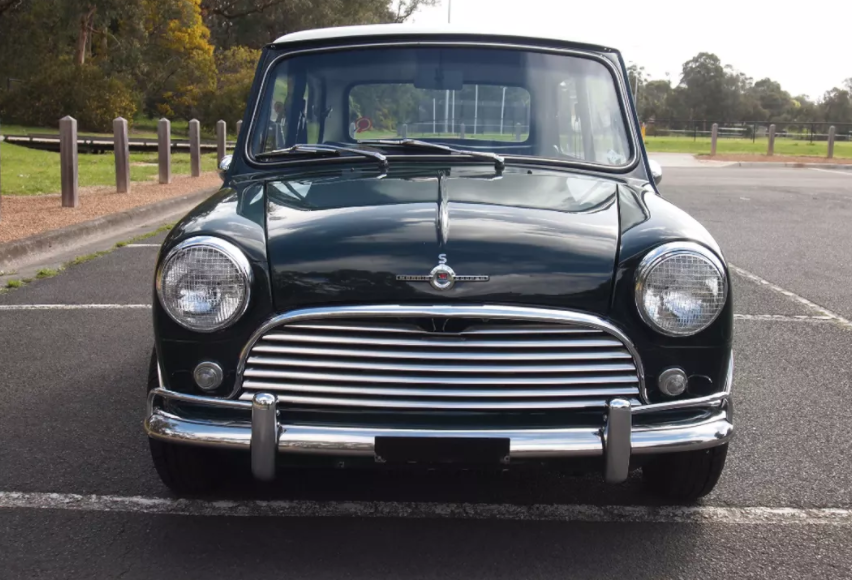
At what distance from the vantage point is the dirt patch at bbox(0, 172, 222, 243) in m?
9.12

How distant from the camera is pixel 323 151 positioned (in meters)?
3.63

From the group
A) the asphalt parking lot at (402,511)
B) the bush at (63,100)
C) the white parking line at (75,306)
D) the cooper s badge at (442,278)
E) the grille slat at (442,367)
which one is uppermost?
the bush at (63,100)

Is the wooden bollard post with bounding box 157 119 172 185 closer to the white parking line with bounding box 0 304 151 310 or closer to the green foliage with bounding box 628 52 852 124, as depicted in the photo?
the white parking line with bounding box 0 304 151 310

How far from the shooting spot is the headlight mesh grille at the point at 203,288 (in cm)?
269

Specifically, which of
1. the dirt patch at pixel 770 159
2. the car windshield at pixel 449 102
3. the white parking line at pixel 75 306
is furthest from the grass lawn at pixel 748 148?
the car windshield at pixel 449 102

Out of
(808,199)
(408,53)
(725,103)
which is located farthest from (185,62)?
(725,103)

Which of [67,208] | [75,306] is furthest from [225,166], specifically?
[67,208]

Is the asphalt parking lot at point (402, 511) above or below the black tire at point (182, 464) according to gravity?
below

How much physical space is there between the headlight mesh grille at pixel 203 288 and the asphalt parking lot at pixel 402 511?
2.27 ft

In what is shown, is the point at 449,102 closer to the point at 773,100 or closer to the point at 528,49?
the point at 528,49

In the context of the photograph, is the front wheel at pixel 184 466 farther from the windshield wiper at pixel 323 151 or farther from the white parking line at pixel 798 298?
the white parking line at pixel 798 298

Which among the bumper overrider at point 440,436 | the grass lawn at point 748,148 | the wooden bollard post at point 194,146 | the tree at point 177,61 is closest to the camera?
the bumper overrider at point 440,436

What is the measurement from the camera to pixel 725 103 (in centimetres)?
9250

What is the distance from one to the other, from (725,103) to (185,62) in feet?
220
